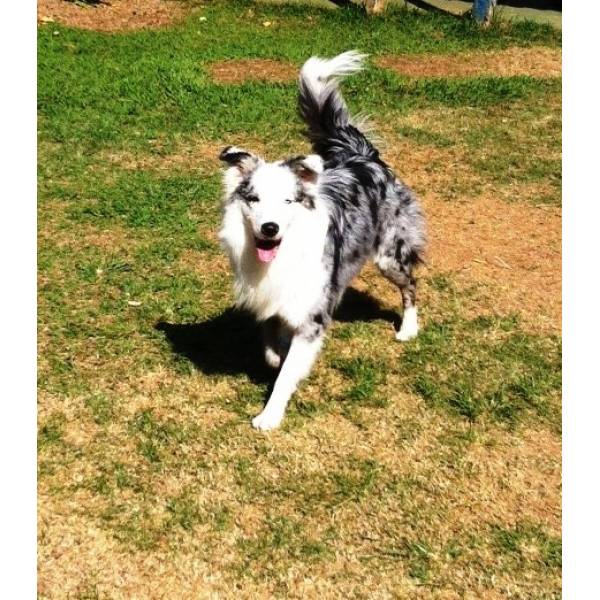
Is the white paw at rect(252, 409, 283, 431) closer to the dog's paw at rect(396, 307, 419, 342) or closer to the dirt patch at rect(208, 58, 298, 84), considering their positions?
the dog's paw at rect(396, 307, 419, 342)

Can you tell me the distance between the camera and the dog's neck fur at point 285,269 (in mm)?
3672

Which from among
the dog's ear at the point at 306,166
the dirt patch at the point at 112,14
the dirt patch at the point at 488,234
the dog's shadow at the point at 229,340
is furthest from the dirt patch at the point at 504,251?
the dirt patch at the point at 112,14

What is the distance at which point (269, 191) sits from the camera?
3.51 meters

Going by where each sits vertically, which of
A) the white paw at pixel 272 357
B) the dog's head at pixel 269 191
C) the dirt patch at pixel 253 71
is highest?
the dog's head at pixel 269 191

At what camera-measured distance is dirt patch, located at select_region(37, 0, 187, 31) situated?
40.1ft

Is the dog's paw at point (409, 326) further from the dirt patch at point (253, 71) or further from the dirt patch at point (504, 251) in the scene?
the dirt patch at point (253, 71)

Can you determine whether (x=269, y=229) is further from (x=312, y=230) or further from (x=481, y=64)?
(x=481, y=64)

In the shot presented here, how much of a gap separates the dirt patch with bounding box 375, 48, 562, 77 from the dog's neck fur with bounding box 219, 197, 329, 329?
769cm

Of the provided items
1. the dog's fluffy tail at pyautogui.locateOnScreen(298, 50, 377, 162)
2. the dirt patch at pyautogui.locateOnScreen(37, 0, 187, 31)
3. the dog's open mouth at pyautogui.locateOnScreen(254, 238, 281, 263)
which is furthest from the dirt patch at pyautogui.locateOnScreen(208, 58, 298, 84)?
the dog's open mouth at pyautogui.locateOnScreen(254, 238, 281, 263)

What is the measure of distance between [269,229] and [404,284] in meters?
1.81

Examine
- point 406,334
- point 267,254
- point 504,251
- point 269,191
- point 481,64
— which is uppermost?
point 269,191

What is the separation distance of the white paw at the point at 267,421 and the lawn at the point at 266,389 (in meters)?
0.07

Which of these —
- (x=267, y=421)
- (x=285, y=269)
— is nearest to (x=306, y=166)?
(x=285, y=269)

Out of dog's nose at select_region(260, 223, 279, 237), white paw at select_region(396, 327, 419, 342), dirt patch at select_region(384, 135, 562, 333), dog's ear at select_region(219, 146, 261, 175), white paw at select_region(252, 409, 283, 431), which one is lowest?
white paw at select_region(252, 409, 283, 431)
